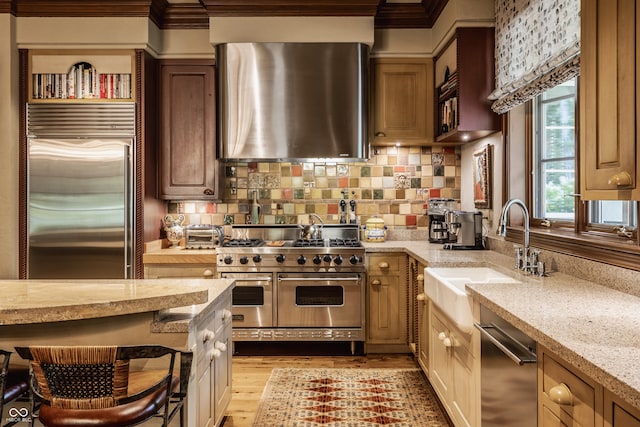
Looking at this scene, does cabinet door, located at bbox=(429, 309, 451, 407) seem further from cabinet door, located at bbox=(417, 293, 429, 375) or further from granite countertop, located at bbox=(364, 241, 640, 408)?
granite countertop, located at bbox=(364, 241, 640, 408)

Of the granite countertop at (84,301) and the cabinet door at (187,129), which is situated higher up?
the cabinet door at (187,129)

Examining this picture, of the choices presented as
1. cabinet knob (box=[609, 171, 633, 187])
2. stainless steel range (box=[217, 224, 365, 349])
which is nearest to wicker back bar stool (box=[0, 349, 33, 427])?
cabinet knob (box=[609, 171, 633, 187])

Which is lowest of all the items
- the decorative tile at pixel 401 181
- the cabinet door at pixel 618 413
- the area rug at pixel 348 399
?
the area rug at pixel 348 399

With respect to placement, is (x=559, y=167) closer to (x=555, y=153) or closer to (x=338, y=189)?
(x=555, y=153)

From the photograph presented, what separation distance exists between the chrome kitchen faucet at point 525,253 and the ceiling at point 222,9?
1974 mm

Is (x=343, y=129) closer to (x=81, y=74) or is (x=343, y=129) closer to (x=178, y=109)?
(x=178, y=109)

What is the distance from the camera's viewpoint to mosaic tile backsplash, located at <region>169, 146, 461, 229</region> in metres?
4.55

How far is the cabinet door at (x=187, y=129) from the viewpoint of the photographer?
13.8ft

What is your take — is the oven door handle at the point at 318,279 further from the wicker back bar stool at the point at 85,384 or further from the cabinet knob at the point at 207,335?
the wicker back bar stool at the point at 85,384

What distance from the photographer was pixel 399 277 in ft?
13.1

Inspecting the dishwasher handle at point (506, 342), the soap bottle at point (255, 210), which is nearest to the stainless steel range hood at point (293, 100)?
the soap bottle at point (255, 210)

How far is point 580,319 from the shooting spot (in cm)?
155

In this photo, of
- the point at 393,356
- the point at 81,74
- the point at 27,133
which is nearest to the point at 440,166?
the point at 393,356

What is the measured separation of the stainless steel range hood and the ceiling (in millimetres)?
268
